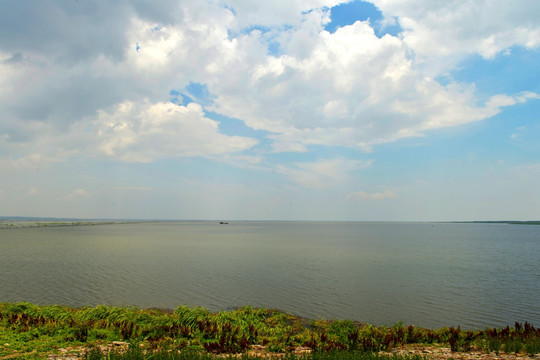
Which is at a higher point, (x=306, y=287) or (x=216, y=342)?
(x=216, y=342)

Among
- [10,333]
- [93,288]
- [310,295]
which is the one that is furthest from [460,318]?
[93,288]

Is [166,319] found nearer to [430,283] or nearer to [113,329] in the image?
[113,329]

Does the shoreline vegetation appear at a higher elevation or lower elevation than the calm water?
higher

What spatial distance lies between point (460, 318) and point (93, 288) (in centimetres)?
3241

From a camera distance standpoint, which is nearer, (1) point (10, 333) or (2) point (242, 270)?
(1) point (10, 333)

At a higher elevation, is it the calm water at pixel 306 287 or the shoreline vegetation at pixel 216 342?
the shoreline vegetation at pixel 216 342

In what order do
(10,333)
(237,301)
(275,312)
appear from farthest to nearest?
(237,301)
(275,312)
(10,333)

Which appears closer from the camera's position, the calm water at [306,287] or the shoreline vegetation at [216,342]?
the shoreline vegetation at [216,342]

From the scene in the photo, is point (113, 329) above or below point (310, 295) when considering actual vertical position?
above

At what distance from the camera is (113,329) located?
15.5 meters

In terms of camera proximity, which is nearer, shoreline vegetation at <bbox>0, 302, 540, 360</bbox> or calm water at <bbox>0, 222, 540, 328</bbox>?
shoreline vegetation at <bbox>0, 302, 540, 360</bbox>

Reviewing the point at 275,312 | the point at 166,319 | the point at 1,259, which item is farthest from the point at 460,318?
the point at 1,259

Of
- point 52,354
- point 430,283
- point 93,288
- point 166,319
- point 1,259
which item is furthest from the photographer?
point 1,259

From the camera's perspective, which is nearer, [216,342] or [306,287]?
[216,342]
